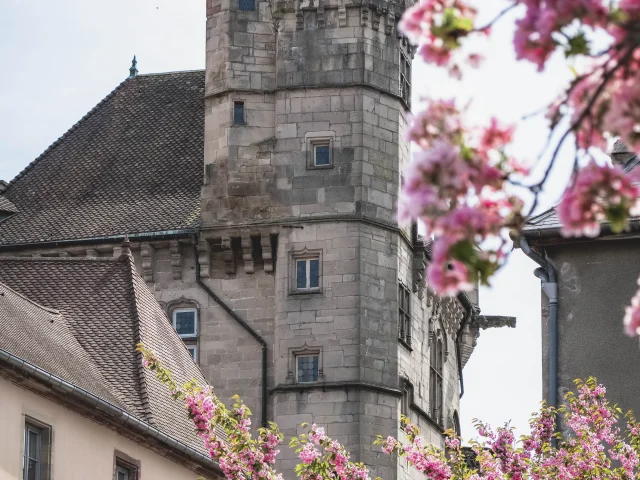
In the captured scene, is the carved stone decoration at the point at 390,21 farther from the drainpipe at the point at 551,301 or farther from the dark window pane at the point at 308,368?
the drainpipe at the point at 551,301

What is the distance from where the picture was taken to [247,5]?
40.8 metres

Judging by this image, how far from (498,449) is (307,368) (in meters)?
18.4

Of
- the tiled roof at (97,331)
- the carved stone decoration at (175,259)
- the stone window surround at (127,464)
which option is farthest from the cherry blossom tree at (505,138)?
the carved stone decoration at (175,259)

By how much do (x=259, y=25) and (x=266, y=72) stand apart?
1.17 m

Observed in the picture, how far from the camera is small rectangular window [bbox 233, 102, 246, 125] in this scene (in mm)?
40125

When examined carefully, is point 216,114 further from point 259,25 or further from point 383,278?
point 383,278

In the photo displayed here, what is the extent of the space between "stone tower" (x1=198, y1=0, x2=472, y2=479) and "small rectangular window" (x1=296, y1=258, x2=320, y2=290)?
4 centimetres

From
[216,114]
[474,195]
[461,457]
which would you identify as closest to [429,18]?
[474,195]

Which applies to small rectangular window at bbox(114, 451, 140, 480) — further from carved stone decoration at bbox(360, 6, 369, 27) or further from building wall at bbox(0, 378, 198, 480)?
carved stone decoration at bbox(360, 6, 369, 27)

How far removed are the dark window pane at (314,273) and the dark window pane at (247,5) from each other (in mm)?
5886

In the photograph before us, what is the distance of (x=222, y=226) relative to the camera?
39406mm

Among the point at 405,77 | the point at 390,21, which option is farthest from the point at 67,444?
the point at 405,77

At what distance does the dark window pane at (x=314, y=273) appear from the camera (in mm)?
38531

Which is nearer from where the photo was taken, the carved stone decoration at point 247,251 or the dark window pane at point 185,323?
the carved stone decoration at point 247,251
